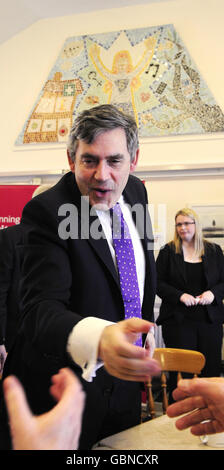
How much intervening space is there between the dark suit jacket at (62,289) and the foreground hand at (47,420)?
1.91 feet

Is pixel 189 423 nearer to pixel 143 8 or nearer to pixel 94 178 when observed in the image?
Answer: pixel 94 178

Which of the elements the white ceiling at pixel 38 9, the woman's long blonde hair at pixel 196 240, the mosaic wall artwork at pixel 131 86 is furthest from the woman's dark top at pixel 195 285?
the white ceiling at pixel 38 9

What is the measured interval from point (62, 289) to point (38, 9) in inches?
214

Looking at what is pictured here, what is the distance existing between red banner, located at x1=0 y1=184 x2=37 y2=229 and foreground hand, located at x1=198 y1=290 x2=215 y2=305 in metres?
2.46

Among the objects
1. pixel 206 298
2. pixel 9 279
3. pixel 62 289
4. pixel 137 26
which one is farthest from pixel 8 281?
pixel 137 26

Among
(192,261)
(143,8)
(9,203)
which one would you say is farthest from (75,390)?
(143,8)

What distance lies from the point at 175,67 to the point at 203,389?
16.5ft

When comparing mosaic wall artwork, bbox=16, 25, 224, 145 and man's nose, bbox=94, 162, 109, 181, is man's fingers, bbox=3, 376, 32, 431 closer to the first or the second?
man's nose, bbox=94, 162, 109, 181

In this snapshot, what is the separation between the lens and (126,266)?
142 cm

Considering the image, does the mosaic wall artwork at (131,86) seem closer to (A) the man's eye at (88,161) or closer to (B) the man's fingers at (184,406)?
(A) the man's eye at (88,161)

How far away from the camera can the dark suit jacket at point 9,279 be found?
274 centimetres

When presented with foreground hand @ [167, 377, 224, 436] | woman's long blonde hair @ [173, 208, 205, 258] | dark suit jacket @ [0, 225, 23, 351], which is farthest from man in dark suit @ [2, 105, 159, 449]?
woman's long blonde hair @ [173, 208, 205, 258]

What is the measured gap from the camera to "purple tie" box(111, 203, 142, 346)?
1395mm

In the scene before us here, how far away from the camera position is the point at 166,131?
5301 mm
